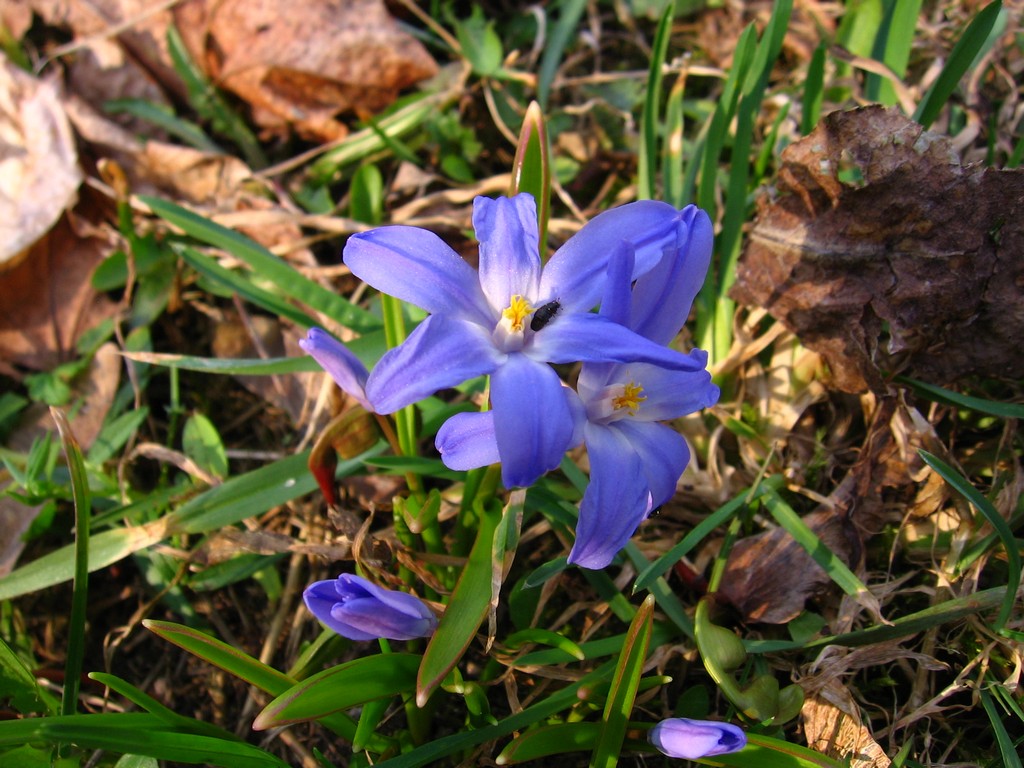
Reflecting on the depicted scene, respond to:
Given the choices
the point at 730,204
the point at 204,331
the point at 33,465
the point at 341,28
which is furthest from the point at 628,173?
the point at 33,465

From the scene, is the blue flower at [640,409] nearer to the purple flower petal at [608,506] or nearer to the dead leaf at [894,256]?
the purple flower petal at [608,506]

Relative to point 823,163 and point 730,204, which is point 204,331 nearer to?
point 730,204

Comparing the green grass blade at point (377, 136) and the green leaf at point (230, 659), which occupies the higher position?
the green grass blade at point (377, 136)

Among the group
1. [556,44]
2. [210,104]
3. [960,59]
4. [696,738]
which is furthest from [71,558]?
[960,59]

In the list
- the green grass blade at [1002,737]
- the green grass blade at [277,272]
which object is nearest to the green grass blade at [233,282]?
the green grass blade at [277,272]

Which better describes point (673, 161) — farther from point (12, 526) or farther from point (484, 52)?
point (12, 526)

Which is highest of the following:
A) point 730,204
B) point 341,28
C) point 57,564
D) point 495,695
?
point 341,28

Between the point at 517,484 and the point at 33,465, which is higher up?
the point at 517,484
